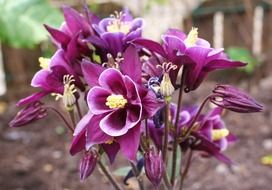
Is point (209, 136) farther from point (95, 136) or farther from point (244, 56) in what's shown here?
point (244, 56)

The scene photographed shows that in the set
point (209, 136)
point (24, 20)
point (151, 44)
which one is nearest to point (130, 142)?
point (151, 44)

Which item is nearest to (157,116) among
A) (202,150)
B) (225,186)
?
(202,150)

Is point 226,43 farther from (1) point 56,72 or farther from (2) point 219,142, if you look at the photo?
(1) point 56,72

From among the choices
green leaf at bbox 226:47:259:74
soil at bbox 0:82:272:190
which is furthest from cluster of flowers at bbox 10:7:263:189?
green leaf at bbox 226:47:259:74

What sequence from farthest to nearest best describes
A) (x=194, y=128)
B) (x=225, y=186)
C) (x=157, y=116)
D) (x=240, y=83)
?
(x=240, y=83)
(x=225, y=186)
(x=194, y=128)
(x=157, y=116)

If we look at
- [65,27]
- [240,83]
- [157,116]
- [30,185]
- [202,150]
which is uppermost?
[65,27]

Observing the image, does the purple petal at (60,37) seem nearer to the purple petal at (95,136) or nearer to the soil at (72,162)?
the purple petal at (95,136)

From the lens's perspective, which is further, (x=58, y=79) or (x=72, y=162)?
(x=72, y=162)
